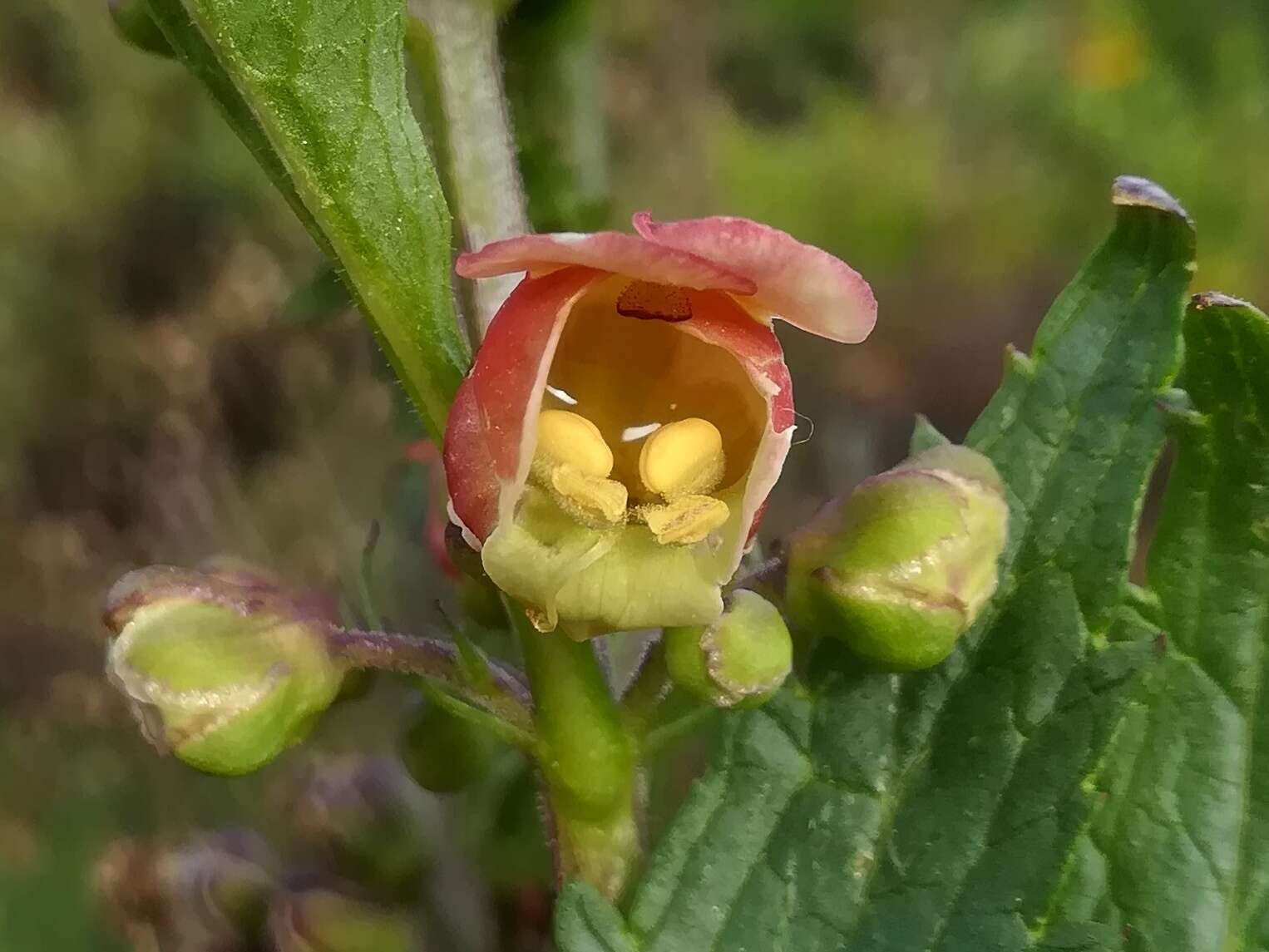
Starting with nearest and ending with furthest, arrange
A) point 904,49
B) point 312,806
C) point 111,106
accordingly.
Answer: point 312,806
point 111,106
point 904,49

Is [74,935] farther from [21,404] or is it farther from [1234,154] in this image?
[1234,154]

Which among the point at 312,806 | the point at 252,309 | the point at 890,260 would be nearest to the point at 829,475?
the point at 890,260

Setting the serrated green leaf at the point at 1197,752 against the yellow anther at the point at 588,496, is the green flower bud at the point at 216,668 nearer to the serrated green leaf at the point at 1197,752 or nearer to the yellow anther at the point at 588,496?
the yellow anther at the point at 588,496

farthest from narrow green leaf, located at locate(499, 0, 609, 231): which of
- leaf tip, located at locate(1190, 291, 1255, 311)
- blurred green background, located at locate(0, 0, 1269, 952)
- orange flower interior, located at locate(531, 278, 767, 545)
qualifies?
blurred green background, located at locate(0, 0, 1269, 952)

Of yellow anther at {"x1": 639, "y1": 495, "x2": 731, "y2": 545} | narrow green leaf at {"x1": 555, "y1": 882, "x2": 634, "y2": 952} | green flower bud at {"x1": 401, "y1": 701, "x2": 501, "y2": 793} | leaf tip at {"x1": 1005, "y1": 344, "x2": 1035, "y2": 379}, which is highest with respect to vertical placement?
leaf tip at {"x1": 1005, "y1": 344, "x2": 1035, "y2": 379}

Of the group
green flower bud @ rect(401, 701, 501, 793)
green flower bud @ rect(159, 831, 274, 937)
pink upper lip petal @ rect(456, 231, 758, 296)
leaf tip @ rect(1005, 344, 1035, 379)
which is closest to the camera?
pink upper lip petal @ rect(456, 231, 758, 296)

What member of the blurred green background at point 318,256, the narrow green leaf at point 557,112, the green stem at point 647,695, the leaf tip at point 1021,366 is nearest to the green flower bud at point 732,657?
the green stem at point 647,695

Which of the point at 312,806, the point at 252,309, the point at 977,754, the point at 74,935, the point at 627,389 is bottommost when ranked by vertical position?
the point at 74,935

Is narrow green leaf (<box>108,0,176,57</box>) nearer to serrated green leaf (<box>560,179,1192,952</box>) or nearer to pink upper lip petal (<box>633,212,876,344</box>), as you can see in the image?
pink upper lip petal (<box>633,212,876,344</box>)
